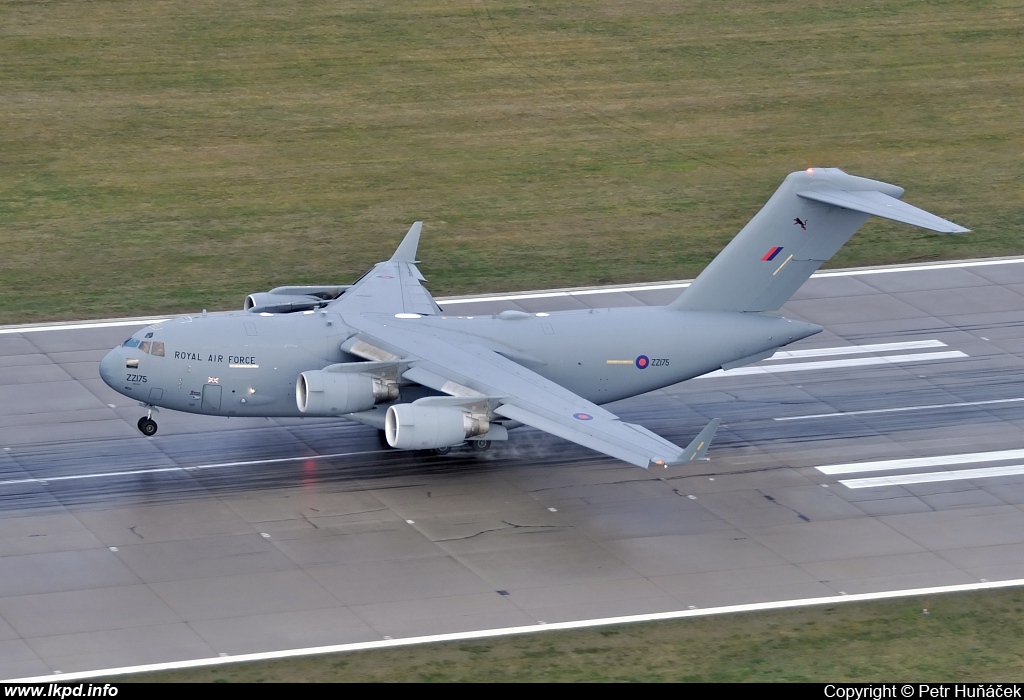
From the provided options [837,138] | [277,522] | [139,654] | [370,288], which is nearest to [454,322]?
[370,288]

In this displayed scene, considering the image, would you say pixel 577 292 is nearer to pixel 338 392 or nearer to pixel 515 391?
pixel 515 391

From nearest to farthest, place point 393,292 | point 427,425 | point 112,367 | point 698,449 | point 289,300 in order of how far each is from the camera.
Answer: point 698,449 < point 427,425 < point 112,367 < point 289,300 < point 393,292

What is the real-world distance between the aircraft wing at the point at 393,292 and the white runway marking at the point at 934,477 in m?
10.6

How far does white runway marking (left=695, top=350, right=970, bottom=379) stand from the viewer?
3956cm

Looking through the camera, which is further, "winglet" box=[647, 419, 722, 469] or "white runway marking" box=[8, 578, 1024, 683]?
"winglet" box=[647, 419, 722, 469]

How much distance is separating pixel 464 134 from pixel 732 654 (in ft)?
106

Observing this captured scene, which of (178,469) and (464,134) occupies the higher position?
(464,134)

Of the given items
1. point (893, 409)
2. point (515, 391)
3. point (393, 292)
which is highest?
point (393, 292)

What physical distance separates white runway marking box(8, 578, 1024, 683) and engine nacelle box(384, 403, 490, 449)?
5.17 m

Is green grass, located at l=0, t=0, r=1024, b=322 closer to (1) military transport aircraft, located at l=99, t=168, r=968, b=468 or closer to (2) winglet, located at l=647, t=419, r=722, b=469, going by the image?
(1) military transport aircraft, located at l=99, t=168, r=968, b=468

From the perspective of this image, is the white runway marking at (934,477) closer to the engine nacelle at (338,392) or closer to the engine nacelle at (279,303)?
the engine nacelle at (338,392)

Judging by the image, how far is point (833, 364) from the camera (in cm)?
3988

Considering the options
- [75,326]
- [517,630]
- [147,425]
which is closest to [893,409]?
[517,630]

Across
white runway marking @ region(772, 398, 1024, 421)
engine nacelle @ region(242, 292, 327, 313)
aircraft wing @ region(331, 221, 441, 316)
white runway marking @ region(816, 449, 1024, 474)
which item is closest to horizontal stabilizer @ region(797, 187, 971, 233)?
white runway marking @ region(816, 449, 1024, 474)
